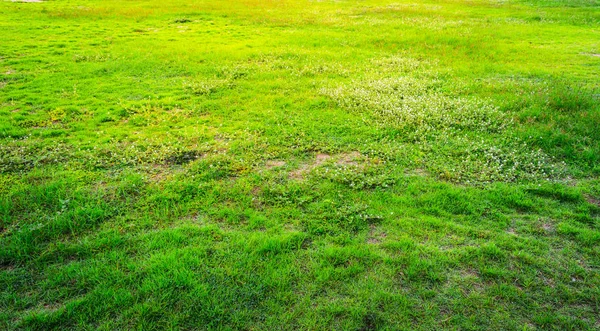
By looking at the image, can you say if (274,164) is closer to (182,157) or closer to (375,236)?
(182,157)

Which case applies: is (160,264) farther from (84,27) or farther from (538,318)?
(84,27)

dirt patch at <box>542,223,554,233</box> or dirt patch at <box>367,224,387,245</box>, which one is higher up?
dirt patch at <box>367,224,387,245</box>

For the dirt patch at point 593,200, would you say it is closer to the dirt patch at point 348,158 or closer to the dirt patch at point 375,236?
the dirt patch at point 375,236

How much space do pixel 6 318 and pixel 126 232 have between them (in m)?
2.45

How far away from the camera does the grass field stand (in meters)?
6.07

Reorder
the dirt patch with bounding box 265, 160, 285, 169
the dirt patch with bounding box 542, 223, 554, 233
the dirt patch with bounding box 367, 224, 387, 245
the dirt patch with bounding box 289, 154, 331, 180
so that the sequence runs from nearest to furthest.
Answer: the dirt patch with bounding box 367, 224, 387, 245 → the dirt patch with bounding box 542, 223, 554, 233 → the dirt patch with bounding box 289, 154, 331, 180 → the dirt patch with bounding box 265, 160, 285, 169

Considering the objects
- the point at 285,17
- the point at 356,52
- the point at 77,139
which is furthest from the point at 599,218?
the point at 285,17

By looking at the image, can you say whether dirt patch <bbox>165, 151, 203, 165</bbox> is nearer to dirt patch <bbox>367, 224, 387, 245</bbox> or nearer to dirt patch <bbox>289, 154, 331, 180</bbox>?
dirt patch <bbox>289, 154, 331, 180</bbox>

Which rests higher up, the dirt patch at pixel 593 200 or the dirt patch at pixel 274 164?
the dirt patch at pixel 274 164

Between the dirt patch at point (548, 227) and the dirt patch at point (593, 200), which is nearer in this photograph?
the dirt patch at point (548, 227)

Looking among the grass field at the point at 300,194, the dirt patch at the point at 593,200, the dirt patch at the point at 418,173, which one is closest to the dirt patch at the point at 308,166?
the grass field at the point at 300,194

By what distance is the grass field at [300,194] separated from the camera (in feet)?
19.9

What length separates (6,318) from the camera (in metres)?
5.75

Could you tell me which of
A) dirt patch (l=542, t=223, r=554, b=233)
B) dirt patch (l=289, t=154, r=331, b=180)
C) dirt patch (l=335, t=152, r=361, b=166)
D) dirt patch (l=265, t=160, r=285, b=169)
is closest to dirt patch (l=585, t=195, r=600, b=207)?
dirt patch (l=542, t=223, r=554, b=233)
